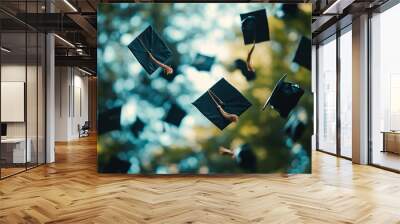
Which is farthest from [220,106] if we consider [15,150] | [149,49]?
[15,150]

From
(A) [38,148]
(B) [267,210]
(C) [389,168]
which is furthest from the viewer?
(A) [38,148]

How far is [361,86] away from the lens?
26.0 feet

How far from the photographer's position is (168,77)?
6449 mm

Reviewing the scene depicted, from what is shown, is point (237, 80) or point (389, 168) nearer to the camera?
point (237, 80)

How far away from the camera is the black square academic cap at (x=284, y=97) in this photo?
645 cm

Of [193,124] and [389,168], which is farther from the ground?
[193,124]

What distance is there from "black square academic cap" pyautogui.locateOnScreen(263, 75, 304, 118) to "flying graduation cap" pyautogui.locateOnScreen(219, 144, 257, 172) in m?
0.81

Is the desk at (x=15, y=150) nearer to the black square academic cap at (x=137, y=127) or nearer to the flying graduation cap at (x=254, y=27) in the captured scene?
the black square academic cap at (x=137, y=127)

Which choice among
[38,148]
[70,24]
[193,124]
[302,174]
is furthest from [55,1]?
[302,174]

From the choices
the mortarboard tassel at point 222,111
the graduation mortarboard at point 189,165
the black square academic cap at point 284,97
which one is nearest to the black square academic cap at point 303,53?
the black square academic cap at point 284,97

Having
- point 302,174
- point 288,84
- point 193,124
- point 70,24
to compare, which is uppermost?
point 70,24

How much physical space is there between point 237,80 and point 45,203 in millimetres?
3582

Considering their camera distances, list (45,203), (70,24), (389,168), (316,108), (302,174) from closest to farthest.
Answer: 1. (45,203)
2. (302,174)
3. (389,168)
4. (70,24)
5. (316,108)

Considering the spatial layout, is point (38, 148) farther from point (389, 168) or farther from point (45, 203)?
point (389, 168)
